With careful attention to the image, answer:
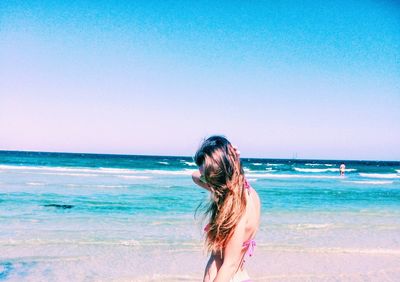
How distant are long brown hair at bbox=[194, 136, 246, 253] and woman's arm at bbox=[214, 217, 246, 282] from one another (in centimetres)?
3

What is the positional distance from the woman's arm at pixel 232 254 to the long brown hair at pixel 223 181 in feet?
0.09

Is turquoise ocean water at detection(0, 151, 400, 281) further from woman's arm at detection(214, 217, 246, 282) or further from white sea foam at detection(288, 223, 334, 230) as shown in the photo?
woman's arm at detection(214, 217, 246, 282)

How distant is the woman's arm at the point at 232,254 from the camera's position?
1.96 metres

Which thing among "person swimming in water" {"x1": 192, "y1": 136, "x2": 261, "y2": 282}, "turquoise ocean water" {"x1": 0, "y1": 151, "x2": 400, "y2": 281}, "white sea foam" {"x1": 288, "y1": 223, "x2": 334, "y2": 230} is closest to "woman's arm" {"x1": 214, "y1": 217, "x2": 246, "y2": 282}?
"person swimming in water" {"x1": 192, "y1": 136, "x2": 261, "y2": 282}

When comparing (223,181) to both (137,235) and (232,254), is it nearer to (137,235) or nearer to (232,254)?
(232,254)

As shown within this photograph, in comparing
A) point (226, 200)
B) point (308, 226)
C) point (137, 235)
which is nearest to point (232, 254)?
point (226, 200)

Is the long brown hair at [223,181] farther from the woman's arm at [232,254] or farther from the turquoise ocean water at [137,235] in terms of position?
the turquoise ocean water at [137,235]

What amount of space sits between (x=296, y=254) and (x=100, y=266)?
11.3 feet

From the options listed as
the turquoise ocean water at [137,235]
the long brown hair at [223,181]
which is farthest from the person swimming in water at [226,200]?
the turquoise ocean water at [137,235]

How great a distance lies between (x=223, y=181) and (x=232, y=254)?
1.22 feet

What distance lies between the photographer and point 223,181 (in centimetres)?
204

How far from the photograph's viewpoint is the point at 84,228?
9.13m

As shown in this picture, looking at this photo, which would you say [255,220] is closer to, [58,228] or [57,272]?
[57,272]

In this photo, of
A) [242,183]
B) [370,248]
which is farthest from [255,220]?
[370,248]
